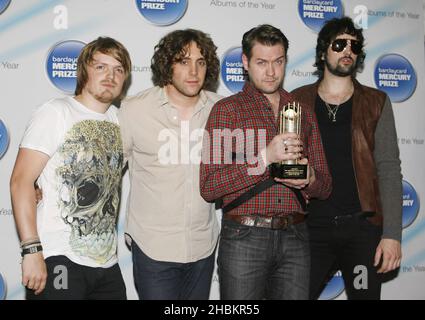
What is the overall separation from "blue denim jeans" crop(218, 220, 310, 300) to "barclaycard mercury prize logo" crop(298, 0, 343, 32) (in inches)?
65.0

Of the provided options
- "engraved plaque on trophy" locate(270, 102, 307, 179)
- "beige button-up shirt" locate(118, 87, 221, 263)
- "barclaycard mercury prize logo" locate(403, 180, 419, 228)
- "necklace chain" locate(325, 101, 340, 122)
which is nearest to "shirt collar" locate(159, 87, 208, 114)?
"beige button-up shirt" locate(118, 87, 221, 263)

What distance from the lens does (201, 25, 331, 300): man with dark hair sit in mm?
2246

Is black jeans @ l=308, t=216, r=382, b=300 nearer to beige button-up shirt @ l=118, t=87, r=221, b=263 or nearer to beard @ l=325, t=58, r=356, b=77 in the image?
beige button-up shirt @ l=118, t=87, r=221, b=263

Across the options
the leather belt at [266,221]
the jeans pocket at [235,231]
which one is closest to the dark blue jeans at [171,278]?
the jeans pocket at [235,231]

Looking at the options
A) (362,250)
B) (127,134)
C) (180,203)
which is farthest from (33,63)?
(362,250)

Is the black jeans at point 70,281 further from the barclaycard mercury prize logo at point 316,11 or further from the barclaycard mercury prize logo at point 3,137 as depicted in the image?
the barclaycard mercury prize logo at point 316,11

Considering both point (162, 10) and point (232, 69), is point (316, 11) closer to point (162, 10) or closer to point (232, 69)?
point (232, 69)

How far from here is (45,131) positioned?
2.15 meters

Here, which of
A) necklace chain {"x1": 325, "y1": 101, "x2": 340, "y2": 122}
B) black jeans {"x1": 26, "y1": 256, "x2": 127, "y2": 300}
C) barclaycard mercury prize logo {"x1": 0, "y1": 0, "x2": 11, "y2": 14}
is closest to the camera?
black jeans {"x1": 26, "y1": 256, "x2": 127, "y2": 300}

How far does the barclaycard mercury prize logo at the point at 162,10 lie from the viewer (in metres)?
3.10

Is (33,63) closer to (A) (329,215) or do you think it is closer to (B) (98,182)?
(B) (98,182)

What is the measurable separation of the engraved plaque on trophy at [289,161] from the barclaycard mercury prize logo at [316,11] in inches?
48.6

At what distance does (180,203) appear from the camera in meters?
2.45
